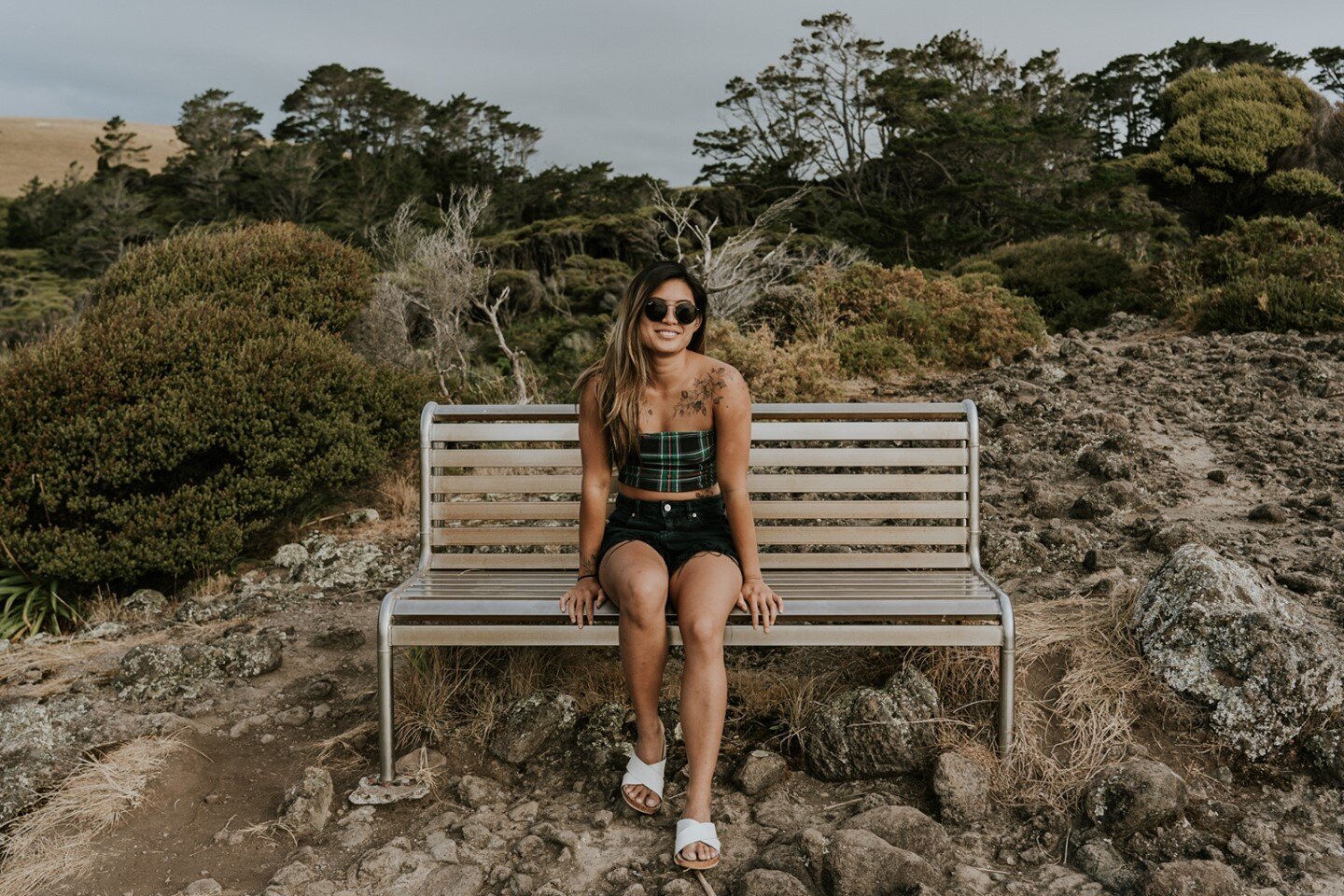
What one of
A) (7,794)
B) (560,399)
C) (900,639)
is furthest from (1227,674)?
(560,399)

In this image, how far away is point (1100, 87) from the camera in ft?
140

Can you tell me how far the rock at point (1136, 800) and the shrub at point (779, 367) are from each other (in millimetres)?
4730

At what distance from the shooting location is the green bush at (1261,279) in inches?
356

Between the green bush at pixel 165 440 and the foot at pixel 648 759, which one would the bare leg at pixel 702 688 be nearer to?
the foot at pixel 648 759

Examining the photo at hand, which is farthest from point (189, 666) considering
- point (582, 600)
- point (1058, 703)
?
point (1058, 703)

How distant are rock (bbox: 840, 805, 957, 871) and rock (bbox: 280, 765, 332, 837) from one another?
4.84 feet

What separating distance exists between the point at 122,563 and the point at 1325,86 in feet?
167

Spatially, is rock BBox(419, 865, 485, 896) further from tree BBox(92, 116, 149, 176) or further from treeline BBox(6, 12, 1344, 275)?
tree BBox(92, 116, 149, 176)

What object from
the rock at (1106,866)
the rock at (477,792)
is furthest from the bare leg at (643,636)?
the rock at (1106,866)

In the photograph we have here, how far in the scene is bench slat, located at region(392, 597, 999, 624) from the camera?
110 inches

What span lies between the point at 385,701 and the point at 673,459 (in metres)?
1.13

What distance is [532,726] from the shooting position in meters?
3.15

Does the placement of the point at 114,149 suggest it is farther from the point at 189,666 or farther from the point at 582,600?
the point at 582,600

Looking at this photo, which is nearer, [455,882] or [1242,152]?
[455,882]
